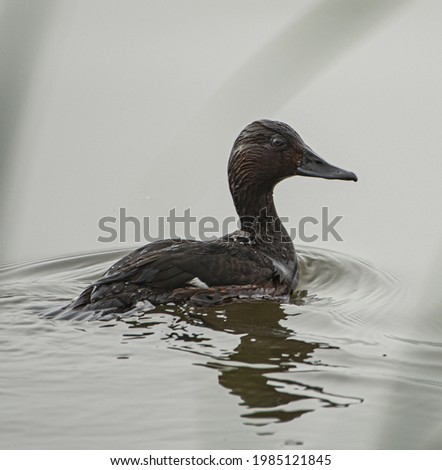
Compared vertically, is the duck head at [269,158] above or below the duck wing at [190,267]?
above

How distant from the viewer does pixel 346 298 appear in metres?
6.62

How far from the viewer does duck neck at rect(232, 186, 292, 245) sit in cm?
720

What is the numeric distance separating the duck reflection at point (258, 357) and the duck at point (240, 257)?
0.74ft

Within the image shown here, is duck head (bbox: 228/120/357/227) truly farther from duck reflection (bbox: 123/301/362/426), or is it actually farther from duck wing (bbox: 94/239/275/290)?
duck reflection (bbox: 123/301/362/426)

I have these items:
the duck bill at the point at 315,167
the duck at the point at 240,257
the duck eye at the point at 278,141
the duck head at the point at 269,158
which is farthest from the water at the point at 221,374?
the duck eye at the point at 278,141

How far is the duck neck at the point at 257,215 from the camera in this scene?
7.20 m

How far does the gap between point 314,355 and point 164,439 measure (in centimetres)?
165

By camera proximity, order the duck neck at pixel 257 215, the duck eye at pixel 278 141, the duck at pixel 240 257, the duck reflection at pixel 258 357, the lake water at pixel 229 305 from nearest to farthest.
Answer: the lake water at pixel 229 305 → the duck reflection at pixel 258 357 → the duck at pixel 240 257 → the duck eye at pixel 278 141 → the duck neck at pixel 257 215

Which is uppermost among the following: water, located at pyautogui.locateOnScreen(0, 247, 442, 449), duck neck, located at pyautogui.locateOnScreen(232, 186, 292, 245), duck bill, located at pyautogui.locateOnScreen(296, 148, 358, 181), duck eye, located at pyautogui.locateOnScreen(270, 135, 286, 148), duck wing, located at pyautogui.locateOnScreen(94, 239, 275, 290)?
duck eye, located at pyautogui.locateOnScreen(270, 135, 286, 148)

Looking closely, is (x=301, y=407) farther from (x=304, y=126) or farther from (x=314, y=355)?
(x=304, y=126)

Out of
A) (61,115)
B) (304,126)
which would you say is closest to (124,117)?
(61,115)

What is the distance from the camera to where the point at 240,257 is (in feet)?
21.2

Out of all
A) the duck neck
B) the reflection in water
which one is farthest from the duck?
the reflection in water

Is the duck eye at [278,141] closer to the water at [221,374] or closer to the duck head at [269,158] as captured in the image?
the duck head at [269,158]
